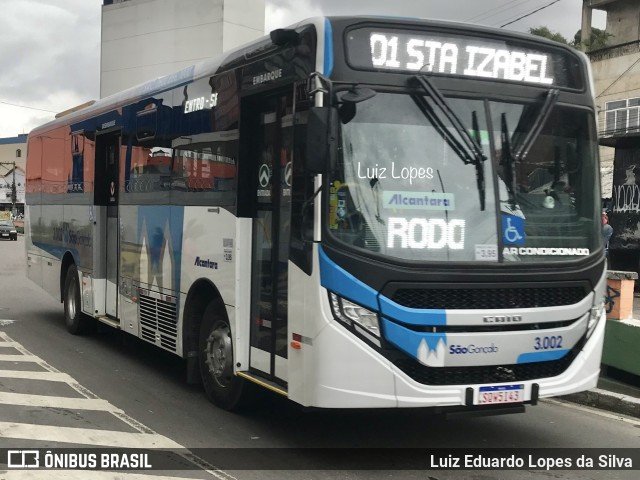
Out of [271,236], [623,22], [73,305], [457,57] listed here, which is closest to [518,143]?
[457,57]

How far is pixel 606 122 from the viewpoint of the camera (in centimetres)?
3164

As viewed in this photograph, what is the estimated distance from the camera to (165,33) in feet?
209

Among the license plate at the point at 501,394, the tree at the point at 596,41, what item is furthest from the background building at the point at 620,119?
the license plate at the point at 501,394

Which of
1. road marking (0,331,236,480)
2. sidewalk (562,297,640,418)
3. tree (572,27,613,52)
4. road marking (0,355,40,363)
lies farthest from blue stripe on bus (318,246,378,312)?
tree (572,27,613,52)

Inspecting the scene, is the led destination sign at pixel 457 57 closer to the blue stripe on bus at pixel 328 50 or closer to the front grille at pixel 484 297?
the blue stripe on bus at pixel 328 50

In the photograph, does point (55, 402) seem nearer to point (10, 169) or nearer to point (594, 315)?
point (594, 315)

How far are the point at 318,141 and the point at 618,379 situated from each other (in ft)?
17.5

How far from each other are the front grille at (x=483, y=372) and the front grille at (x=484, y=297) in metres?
0.43

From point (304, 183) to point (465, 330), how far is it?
158 centimetres

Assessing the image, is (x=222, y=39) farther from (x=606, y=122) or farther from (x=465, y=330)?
(x=465, y=330)

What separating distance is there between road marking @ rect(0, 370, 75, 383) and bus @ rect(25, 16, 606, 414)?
8.64 feet

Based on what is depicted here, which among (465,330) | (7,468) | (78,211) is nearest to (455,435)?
(465,330)

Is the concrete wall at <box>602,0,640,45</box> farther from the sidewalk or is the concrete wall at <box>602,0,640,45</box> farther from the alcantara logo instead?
the alcantara logo

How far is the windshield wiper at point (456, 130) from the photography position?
5590 millimetres
